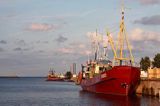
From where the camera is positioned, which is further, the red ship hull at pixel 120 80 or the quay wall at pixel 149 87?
the red ship hull at pixel 120 80

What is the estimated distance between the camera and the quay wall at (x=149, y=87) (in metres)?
88.2

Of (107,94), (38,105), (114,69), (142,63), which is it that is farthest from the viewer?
(142,63)

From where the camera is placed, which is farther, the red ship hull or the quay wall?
the red ship hull

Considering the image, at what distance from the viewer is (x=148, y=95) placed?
93.4 m

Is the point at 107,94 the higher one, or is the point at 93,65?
the point at 93,65

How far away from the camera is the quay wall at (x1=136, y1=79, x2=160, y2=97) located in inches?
3473

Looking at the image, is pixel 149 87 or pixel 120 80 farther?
pixel 149 87

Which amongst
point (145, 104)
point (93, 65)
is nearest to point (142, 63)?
point (93, 65)

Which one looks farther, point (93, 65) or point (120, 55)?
point (93, 65)

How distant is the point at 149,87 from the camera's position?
9288 cm

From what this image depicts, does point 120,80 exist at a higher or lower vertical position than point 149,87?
higher

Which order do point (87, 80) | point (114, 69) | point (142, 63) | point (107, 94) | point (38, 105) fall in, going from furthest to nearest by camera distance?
point (142, 63) → point (87, 80) → point (107, 94) → point (114, 69) → point (38, 105)

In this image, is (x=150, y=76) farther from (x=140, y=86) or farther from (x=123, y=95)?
(x=123, y=95)

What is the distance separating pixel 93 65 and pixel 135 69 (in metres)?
28.3
